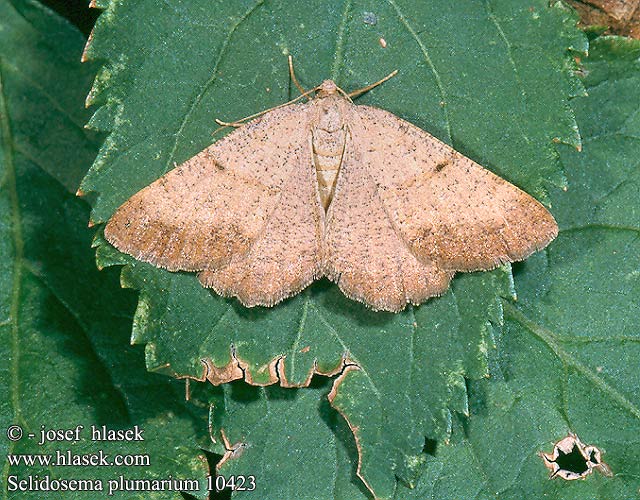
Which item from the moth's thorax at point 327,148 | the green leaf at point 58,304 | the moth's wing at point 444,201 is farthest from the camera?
the green leaf at point 58,304

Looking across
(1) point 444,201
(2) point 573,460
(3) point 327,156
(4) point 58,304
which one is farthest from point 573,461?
(4) point 58,304

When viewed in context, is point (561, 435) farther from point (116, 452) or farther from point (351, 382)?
point (116, 452)

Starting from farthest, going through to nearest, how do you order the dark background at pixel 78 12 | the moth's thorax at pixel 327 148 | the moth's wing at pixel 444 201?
the dark background at pixel 78 12 → the moth's thorax at pixel 327 148 → the moth's wing at pixel 444 201

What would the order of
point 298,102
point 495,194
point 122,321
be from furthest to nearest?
1. point 122,321
2. point 298,102
3. point 495,194

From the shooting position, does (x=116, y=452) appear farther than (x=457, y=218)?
Yes

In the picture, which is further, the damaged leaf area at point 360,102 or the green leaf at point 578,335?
the green leaf at point 578,335

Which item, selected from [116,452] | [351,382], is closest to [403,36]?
[351,382]

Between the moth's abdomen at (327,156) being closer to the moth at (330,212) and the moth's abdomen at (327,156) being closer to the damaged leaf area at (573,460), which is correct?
the moth at (330,212)

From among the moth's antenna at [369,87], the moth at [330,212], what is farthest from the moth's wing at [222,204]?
the moth's antenna at [369,87]
